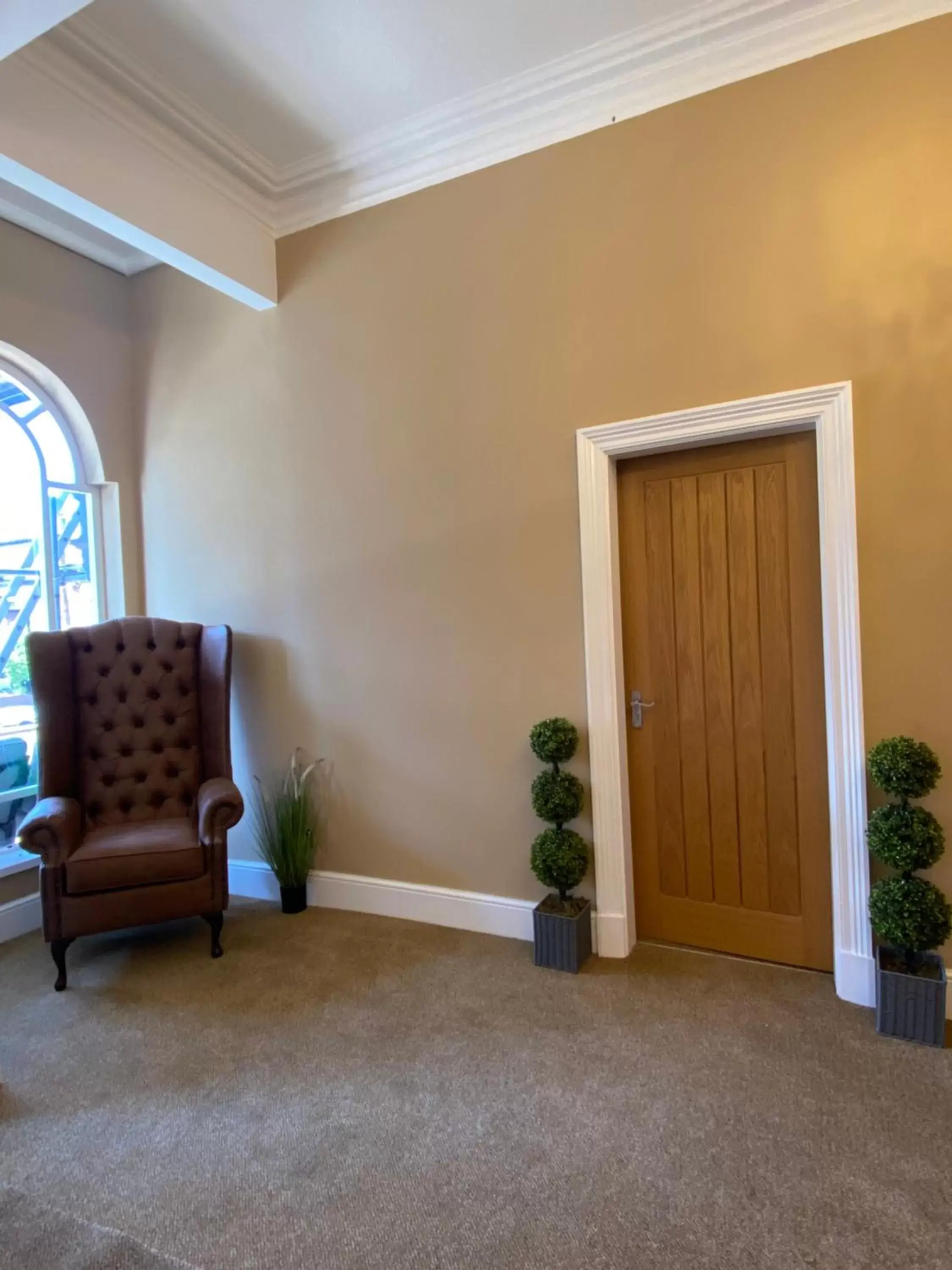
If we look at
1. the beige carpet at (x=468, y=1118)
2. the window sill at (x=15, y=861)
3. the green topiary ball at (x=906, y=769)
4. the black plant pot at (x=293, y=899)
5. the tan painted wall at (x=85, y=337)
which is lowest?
the beige carpet at (x=468, y=1118)

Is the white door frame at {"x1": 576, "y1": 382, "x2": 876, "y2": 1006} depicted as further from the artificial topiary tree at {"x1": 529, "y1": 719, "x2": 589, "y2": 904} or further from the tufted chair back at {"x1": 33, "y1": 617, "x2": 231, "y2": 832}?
the tufted chair back at {"x1": 33, "y1": 617, "x2": 231, "y2": 832}

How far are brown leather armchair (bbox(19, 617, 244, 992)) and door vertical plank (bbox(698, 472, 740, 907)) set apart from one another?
1945 mm

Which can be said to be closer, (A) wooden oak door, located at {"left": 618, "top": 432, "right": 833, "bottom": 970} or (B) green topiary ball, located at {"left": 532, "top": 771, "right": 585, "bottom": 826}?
(A) wooden oak door, located at {"left": 618, "top": 432, "right": 833, "bottom": 970}

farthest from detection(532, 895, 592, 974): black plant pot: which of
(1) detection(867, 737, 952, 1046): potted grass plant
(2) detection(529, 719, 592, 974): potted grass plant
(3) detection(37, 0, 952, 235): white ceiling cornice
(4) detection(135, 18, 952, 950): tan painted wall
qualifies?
(3) detection(37, 0, 952, 235): white ceiling cornice

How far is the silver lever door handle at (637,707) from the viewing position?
283 cm

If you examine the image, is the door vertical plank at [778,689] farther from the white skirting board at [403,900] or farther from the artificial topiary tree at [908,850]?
the white skirting board at [403,900]

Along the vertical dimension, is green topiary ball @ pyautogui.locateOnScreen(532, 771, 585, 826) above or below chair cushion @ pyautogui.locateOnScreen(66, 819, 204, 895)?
above

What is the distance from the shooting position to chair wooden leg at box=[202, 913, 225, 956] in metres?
2.86

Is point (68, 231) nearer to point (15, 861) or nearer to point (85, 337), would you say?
point (85, 337)

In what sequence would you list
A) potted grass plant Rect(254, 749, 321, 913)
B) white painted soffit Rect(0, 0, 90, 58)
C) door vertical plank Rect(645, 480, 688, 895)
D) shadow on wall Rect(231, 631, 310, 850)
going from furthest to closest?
1. shadow on wall Rect(231, 631, 310, 850)
2. potted grass plant Rect(254, 749, 321, 913)
3. door vertical plank Rect(645, 480, 688, 895)
4. white painted soffit Rect(0, 0, 90, 58)

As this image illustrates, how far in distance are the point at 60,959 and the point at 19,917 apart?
72cm

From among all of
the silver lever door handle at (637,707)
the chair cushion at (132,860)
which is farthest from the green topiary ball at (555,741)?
the chair cushion at (132,860)

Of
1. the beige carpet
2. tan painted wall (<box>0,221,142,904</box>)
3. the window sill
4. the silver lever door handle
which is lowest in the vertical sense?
the beige carpet

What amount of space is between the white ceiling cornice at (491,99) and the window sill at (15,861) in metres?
3.16
